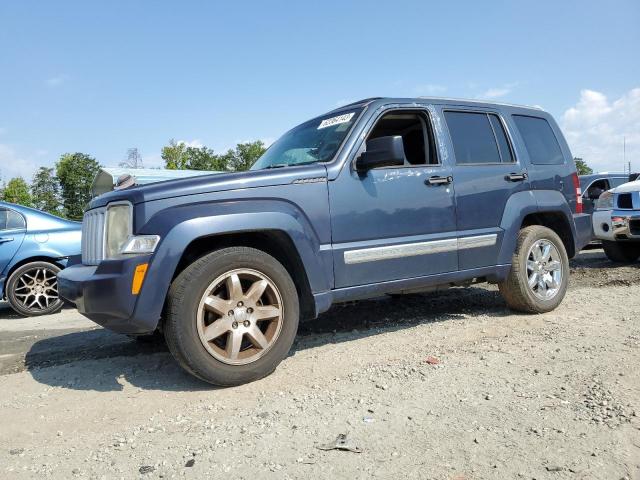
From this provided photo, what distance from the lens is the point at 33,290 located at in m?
6.65

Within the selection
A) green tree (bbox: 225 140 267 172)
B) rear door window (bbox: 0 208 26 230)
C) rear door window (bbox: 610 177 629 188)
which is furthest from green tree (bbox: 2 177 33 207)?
rear door window (bbox: 610 177 629 188)

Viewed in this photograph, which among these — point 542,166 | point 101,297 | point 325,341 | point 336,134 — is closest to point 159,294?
point 101,297

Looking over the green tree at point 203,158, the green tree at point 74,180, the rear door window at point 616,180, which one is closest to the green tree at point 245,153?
the green tree at point 203,158

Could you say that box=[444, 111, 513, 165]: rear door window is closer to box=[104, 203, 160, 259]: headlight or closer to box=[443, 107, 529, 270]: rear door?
box=[443, 107, 529, 270]: rear door

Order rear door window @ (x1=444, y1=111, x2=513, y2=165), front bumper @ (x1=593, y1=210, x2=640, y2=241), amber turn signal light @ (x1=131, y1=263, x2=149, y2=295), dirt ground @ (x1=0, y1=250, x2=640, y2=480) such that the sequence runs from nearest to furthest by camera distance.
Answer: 1. dirt ground @ (x1=0, y1=250, x2=640, y2=480)
2. amber turn signal light @ (x1=131, y1=263, x2=149, y2=295)
3. rear door window @ (x1=444, y1=111, x2=513, y2=165)
4. front bumper @ (x1=593, y1=210, x2=640, y2=241)

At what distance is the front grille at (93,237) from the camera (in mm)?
3346

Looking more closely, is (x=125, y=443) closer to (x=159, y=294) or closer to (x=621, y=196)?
(x=159, y=294)

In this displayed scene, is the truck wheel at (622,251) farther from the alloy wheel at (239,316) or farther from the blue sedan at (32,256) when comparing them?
the blue sedan at (32,256)

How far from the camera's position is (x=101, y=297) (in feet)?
9.76

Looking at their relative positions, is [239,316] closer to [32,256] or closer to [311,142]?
[311,142]

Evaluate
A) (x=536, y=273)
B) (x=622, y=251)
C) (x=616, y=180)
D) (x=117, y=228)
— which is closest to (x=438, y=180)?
(x=536, y=273)

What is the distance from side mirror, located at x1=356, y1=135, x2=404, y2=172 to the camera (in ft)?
11.5

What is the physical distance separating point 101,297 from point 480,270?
3.06 meters

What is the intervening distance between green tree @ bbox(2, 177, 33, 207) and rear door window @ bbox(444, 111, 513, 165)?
43.9m
